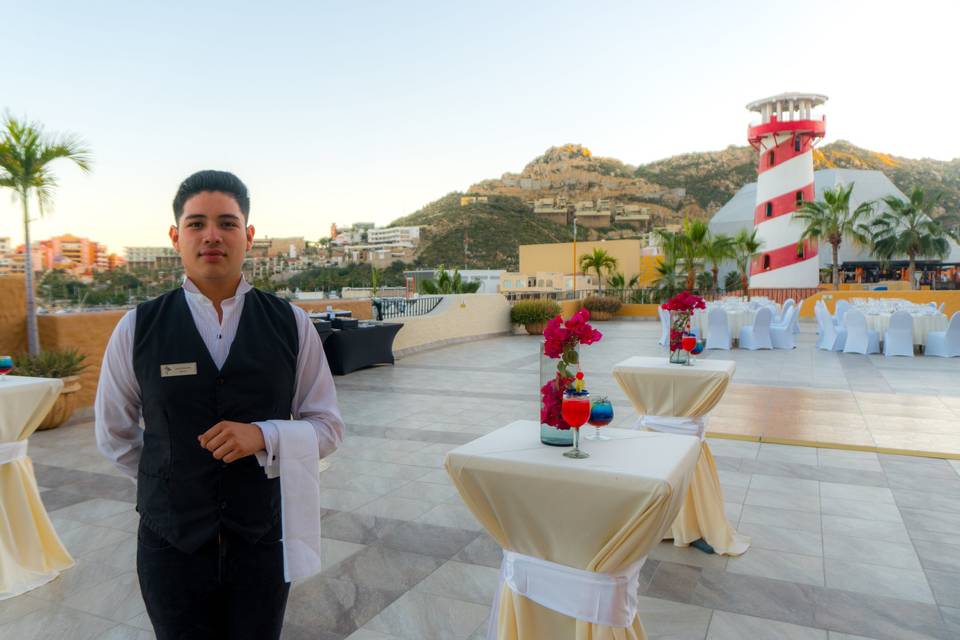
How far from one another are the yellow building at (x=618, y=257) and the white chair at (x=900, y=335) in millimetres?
20303

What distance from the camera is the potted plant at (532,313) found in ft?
54.3

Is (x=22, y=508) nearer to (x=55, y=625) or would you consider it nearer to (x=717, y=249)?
(x=55, y=625)

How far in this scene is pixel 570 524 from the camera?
1.70 metres

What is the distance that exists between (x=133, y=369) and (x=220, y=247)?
34 centimetres

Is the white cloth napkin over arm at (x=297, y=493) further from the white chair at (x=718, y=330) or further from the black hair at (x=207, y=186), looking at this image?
the white chair at (x=718, y=330)

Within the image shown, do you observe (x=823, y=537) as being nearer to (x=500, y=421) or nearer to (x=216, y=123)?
(x=500, y=421)

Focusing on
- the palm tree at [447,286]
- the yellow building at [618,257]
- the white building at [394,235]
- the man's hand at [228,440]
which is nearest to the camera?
the man's hand at [228,440]

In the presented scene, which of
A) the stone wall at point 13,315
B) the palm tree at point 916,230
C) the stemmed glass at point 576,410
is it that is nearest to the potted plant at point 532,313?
the stone wall at point 13,315

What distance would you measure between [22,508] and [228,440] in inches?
107

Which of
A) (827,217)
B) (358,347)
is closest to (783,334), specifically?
(358,347)

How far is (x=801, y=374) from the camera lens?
31.2 feet

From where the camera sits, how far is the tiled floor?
2.56 m

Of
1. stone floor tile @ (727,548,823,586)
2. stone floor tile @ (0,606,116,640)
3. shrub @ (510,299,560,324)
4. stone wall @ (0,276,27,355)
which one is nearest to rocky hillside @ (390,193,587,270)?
shrub @ (510,299,560,324)

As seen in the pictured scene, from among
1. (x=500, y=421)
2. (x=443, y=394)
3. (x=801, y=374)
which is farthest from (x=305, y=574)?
(x=801, y=374)
